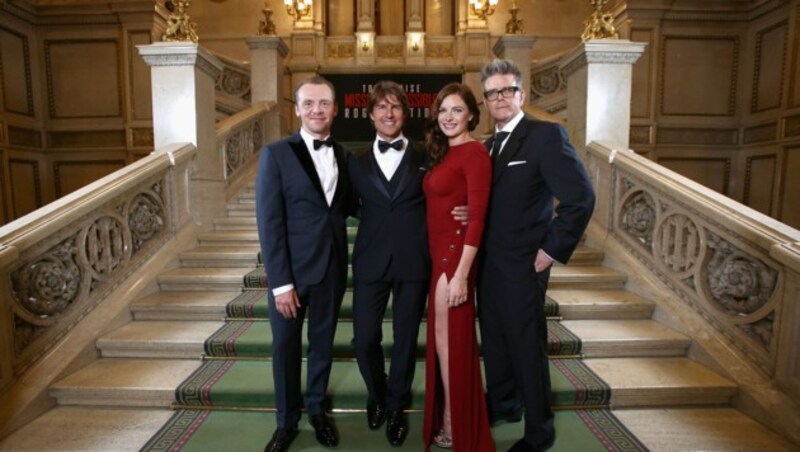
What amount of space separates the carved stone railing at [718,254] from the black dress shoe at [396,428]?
1987 mm

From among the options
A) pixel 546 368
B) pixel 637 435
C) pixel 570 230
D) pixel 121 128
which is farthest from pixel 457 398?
pixel 121 128

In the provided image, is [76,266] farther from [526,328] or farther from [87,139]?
[87,139]

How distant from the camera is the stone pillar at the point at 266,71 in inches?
264

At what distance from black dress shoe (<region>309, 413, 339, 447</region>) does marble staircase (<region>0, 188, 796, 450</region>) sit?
0.58 metres

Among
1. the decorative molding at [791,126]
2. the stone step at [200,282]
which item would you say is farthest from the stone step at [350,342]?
the decorative molding at [791,126]

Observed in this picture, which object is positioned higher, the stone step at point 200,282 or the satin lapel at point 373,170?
the satin lapel at point 373,170

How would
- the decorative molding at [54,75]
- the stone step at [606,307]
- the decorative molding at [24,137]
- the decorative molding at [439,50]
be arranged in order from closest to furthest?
the stone step at [606,307] < the decorative molding at [24,137] < the decorative molding at [54,75] < the decorative molding at [439,50]

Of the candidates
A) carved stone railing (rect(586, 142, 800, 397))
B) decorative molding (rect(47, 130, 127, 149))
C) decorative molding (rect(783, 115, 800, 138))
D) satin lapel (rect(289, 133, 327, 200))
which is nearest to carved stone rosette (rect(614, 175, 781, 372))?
carved stone railing (rect(586, 142, 800, 397))

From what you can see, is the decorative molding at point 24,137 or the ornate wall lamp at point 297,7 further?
the ornate wall lamp at point 297,7

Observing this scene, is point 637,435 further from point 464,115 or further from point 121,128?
point 121,128

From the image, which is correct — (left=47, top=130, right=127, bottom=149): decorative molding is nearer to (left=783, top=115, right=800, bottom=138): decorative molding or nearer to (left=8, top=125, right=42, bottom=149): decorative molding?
→ (left=8, top=125, right=42, bottom=149): decorative molding

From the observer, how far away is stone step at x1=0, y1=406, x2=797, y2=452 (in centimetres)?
221

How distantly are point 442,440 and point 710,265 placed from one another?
203 cm

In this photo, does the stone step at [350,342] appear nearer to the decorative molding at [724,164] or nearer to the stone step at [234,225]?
the stone step at [234,225]
